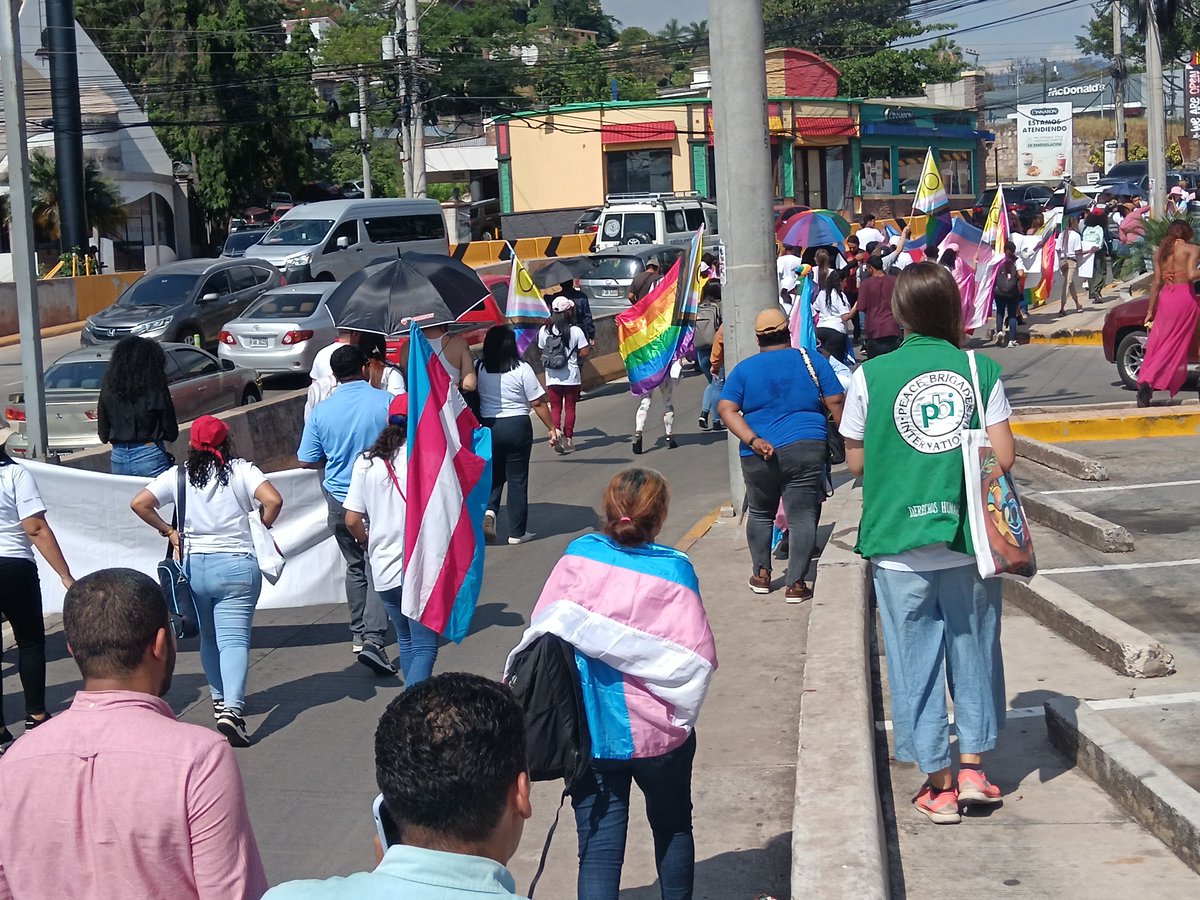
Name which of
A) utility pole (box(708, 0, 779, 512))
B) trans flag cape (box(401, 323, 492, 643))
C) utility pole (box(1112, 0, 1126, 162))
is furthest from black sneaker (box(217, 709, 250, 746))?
utility pole (box(1112, 0, 1126, 162))

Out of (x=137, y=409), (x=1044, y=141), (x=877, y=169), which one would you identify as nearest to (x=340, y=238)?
(x=137, y=409)

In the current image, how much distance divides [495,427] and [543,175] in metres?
43.3

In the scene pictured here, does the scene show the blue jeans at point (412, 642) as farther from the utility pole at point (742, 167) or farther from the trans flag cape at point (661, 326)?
the trans flag cape at point (661, 326)

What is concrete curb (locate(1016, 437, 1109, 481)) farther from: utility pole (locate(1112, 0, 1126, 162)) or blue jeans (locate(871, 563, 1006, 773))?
utility pole (locate(1112, 0, 1126, 162))

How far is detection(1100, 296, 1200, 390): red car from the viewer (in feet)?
56.3

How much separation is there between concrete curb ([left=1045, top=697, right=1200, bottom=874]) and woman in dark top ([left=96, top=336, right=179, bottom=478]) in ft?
19.6

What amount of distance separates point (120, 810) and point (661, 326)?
1246 centimetres

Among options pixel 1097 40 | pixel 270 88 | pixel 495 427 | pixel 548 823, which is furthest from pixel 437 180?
pixel 548 823

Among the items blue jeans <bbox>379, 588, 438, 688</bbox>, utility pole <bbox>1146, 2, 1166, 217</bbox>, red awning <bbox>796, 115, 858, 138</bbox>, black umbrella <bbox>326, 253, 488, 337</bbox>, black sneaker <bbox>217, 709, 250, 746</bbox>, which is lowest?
black sneaker <bbox>217, 709, 250, 746</bbox>

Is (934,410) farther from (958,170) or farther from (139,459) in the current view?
(958,170)

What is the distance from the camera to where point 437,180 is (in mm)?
75562

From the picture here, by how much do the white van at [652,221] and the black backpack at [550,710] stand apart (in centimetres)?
2626

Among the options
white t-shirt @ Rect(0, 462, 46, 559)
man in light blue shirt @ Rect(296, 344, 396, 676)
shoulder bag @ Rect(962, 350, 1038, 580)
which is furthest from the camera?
man in light blue shirt @ Rect(296, 344, 396, 676)

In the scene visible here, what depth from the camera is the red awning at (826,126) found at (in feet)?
178
